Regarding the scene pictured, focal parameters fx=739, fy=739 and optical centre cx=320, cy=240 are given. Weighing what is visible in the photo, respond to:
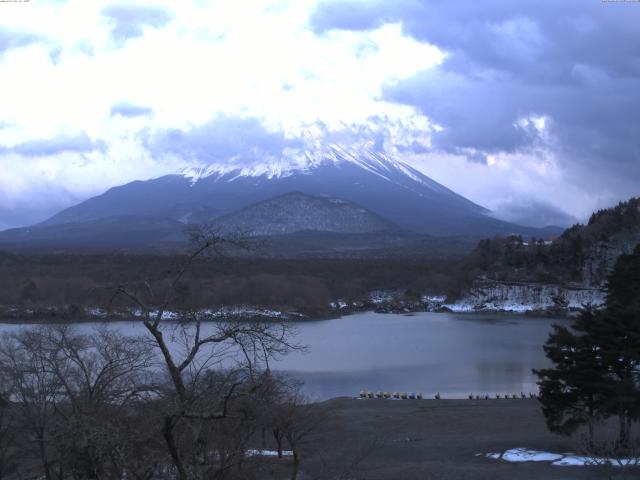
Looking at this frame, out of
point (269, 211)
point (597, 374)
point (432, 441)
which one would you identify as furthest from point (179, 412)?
point (269, 211)

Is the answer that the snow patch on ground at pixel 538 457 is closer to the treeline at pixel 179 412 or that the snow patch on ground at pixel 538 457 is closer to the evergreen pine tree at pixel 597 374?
the evergreen pine tree at pixel 597 374

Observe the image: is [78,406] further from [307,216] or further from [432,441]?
[307,216]

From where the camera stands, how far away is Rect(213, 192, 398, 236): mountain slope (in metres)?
135

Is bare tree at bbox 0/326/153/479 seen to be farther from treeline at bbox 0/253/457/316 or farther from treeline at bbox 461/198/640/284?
treeline at bbox 461/198/640/284

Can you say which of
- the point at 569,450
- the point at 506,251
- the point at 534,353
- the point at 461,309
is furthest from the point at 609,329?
the point at 506,251

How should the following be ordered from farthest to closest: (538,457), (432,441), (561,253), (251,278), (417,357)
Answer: (561,253) → (251,278) → (417,357) → (432,441) → (538,457)

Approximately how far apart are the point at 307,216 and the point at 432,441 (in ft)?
413

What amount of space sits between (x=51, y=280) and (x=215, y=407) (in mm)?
48839

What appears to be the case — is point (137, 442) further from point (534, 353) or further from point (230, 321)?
point (534, 353)

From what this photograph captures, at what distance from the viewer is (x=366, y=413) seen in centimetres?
1802

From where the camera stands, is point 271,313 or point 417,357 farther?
point 271,313

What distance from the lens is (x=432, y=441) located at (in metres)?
14.5

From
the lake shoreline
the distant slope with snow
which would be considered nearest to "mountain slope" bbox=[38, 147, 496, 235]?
the distant slope with snow

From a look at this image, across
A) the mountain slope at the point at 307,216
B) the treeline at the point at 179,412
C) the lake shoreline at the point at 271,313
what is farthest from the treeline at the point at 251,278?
the mountain slope at the point at 307,216
